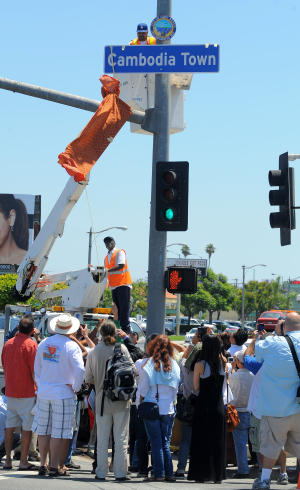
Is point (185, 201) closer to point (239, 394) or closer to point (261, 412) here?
point (239, 394)

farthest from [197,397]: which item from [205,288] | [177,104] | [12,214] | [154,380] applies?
[205,288]

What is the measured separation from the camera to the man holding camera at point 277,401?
9.03 metres

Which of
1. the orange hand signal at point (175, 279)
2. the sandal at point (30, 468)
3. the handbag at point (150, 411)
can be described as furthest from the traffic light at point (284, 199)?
the sandal at point (30, 468)

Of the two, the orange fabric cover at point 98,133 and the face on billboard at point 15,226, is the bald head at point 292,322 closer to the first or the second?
the orange fabric cover at point 98,133

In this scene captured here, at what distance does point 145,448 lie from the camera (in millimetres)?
10812

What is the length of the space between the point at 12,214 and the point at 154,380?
69.1 m

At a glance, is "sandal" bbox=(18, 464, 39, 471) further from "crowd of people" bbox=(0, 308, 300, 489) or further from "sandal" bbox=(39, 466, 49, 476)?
"sandal" bbox=(39, 466, 49, 476)

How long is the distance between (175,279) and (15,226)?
66233mm

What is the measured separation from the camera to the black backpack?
9.76 metres

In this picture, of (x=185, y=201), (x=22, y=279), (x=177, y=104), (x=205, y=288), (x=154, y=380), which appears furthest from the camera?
(x=205, y=288)

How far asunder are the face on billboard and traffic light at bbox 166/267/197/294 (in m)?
65.7

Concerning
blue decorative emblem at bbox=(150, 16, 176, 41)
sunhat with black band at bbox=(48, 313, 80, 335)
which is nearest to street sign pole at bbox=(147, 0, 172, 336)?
blue decorative emblem at bbox=(150, 16, 176, 41)

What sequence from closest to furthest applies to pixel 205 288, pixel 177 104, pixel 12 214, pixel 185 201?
pixel 185 201 → pixel 177 104 → pixel 12 214 → pixel 205 288

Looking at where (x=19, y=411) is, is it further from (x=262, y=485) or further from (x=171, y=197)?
(x=171, y=197)
